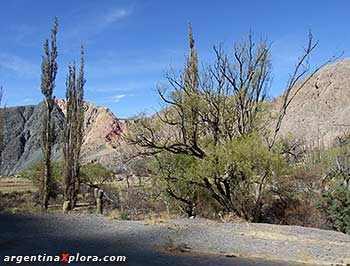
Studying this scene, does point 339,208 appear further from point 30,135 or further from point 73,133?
point 30,135

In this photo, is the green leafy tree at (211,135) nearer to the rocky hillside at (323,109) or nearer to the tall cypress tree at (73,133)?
the tall cypress tree at (73,133)

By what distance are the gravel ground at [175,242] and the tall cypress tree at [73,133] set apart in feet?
34.7

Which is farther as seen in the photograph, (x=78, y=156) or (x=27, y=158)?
(x=27, y=158)

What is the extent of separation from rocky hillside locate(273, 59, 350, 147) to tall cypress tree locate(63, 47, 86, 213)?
43435 mm

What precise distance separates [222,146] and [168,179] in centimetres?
349

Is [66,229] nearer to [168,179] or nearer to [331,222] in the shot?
[168,179]

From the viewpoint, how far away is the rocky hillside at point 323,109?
232 feet

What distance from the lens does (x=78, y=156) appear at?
25922 millimetres

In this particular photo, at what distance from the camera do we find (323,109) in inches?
3209

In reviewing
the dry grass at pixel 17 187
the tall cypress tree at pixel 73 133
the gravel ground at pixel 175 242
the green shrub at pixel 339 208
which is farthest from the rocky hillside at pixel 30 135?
the gravel ground at pixel 175 242

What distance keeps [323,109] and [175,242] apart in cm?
7634

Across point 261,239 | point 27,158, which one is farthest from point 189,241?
point 27,158

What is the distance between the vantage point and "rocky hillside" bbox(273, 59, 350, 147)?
70.8m

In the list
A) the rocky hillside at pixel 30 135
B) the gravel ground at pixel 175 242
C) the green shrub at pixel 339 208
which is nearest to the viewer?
the gravel ground at pixel 175 242
